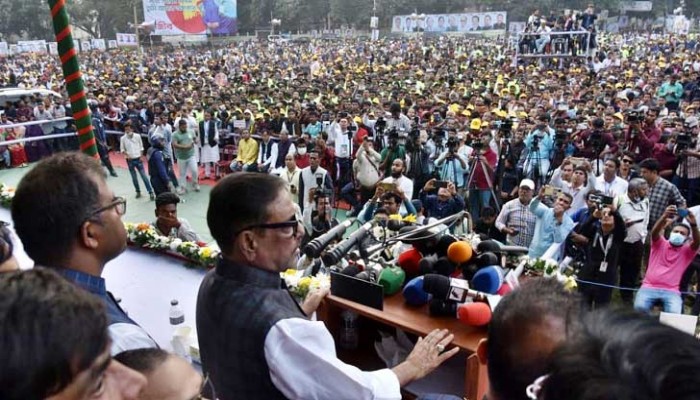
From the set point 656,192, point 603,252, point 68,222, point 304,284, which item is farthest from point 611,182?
point 68,222

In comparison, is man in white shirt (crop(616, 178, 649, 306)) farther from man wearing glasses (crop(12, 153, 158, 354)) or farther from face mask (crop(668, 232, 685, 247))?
man wearing glasses (crop(12, 153, 158, 354))

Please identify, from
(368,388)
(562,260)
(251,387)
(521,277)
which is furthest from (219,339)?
(562,260)

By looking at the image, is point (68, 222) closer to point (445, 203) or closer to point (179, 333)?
point (179, 333)

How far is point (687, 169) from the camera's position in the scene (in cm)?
736

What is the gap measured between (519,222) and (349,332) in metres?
3.75

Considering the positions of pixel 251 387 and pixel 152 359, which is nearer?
pixel 152 359

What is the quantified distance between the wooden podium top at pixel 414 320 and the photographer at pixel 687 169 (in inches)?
252

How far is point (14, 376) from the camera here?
0.95 m

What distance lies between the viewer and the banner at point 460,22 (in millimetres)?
43000

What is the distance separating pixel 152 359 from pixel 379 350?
4.38 feet

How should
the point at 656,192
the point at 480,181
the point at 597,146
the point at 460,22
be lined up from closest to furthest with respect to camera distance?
the point at 656,192
the point at 480,181
the point at 597,146
the point at 460,22

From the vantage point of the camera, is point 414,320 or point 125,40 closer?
point 414,320

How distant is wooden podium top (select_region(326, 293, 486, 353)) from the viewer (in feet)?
7.07

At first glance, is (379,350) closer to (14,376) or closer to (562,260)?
(14,376)
